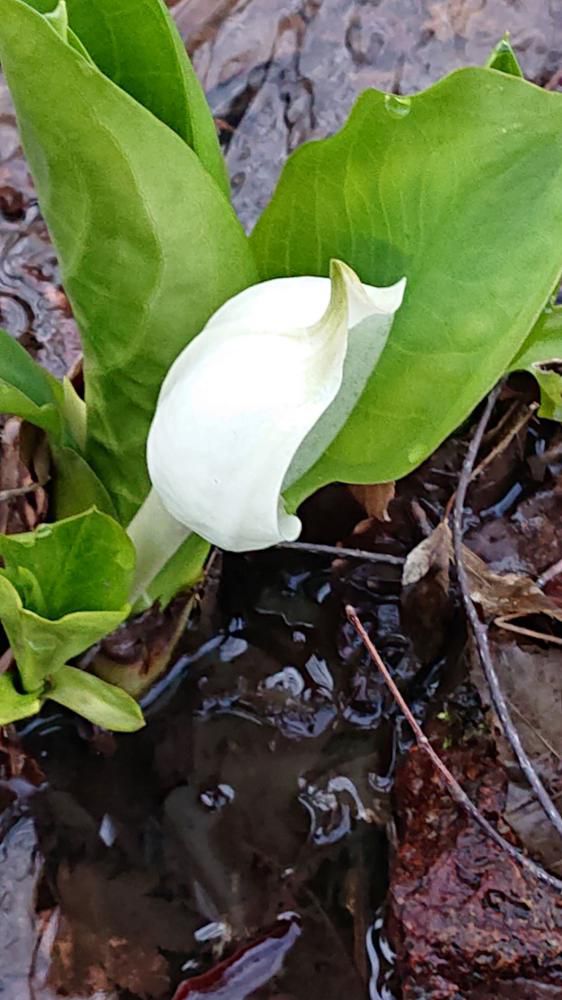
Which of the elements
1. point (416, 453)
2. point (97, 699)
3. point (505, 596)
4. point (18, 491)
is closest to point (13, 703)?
point (97, 699)

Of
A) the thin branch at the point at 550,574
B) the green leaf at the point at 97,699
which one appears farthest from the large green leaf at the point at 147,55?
the thin branch at the point at 550,574

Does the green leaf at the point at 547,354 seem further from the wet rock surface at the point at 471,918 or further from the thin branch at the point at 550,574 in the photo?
the wet rock surface at the point at 471,918

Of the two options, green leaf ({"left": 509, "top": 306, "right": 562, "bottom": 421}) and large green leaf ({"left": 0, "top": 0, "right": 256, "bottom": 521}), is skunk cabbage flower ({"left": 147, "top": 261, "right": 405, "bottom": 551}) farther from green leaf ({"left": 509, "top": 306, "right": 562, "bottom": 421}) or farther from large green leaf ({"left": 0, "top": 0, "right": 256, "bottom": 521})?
green leaf ({"left": 509, "top": 306, "right": 562, "bottom": 421})

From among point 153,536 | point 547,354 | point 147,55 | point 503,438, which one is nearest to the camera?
point 147,55

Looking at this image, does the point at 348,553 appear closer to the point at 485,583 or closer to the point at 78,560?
the point at 485,583

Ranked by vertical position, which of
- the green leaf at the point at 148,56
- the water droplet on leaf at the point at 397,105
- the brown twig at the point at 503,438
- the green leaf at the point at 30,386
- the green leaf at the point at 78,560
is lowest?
the brown twig at the point at 503,438
